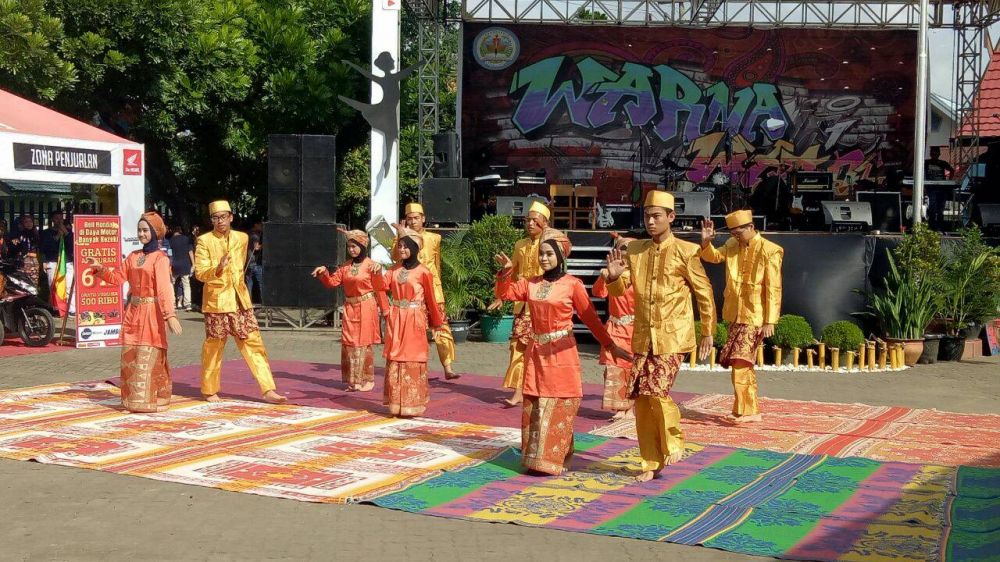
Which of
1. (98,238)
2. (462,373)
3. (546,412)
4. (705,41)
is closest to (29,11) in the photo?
(98,238)

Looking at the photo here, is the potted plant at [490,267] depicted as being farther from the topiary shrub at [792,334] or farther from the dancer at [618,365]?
the dancer at [618,365]

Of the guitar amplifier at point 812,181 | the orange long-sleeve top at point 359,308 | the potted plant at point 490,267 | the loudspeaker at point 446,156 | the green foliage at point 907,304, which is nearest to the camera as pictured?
the orange long-sleeve top at point 359,308

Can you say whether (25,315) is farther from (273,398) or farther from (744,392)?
(744,392)

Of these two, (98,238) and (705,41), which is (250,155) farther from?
(705,41)

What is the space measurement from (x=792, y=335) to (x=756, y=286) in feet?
14.8

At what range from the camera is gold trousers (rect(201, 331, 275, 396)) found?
949 cm

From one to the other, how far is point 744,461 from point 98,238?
31.1ft

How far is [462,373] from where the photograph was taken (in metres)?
11.8

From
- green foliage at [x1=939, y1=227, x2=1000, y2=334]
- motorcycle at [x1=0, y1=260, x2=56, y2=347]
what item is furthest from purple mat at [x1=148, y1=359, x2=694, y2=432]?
green foliage at [x1=939, y1=227, x2=1000, y2=334]

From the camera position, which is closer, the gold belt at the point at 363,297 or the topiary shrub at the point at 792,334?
the gold belt at the point at 363,297

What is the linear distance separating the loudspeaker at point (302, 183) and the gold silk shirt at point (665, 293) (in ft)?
30.4

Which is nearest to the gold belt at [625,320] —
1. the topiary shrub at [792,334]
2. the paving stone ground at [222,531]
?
the paving stone ground at [222,531]

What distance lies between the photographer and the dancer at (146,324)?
879 centimetres

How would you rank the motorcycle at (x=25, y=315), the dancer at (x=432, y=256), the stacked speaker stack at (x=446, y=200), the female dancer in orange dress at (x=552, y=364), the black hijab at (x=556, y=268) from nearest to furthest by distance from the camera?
the female dancer in orange dress at (x=552, y=364) < the black hijab at (x=556, y=268) < the dancer at (x=432, y=256) < the motorcycle at (x=25, y=315) < the stacked speaker stack at (x=446, y=200)
